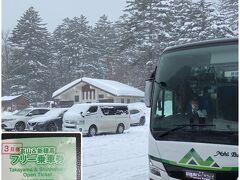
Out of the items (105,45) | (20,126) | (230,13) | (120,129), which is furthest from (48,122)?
(230,13)

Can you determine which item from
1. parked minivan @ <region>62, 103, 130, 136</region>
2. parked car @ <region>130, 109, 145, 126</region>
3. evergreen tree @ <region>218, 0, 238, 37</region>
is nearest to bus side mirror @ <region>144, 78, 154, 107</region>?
evergreen tree @ <region>218, 0, 238, 37</region>

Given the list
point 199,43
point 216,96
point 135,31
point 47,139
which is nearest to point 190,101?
point 216,96

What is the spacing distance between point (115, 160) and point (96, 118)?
7694mm

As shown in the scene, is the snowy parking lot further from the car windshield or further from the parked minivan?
the car windshield

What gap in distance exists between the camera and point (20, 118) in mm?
20453

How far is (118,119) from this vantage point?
61.5 feet

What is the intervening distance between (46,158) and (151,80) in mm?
2150

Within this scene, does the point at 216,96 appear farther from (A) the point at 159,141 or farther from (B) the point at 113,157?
(B) the point at 113,157

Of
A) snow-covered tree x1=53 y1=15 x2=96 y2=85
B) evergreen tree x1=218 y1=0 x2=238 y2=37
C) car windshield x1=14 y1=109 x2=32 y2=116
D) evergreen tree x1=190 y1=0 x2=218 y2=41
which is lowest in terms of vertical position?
car windshield x1=14 y1=109 x2=32 y2=116

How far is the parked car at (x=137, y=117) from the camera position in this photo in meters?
23.0

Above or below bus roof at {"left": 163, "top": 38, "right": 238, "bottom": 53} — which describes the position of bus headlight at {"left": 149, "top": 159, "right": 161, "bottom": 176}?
below

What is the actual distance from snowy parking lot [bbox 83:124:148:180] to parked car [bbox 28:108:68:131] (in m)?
4.94

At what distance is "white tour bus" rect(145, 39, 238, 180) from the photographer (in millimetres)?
4129

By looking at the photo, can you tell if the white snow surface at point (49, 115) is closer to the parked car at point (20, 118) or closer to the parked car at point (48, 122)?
the parked car at point (48, 122)
